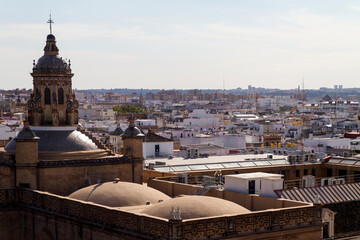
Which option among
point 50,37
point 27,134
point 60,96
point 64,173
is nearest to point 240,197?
point 64,173

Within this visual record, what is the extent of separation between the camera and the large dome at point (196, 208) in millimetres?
22828

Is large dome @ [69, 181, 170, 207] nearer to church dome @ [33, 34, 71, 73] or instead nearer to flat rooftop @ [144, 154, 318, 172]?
church dome @ [33, 34, 71, 73]

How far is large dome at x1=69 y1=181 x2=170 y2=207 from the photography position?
26773 mm

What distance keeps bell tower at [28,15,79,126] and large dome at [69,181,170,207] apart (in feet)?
16.3

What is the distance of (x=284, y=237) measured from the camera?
76.0ft

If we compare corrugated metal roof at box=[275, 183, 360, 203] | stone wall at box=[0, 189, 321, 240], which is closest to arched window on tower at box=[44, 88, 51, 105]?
stone wall at box=[0, 189, 321, 240]

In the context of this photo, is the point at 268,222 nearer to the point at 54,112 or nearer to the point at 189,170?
the point at 54,112

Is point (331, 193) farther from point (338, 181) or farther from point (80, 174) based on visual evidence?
point (80, 174)

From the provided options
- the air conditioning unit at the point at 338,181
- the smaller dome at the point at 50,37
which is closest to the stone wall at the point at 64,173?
the smaller dome at the point at 50,37

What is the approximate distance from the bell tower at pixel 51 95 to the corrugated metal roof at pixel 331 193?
1120cm

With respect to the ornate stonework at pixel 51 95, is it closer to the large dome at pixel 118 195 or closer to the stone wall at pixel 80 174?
the stone wall at pixel 80 174

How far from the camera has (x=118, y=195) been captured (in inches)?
1068

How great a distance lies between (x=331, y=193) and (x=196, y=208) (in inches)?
547

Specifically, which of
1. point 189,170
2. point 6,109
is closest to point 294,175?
point 189,170
